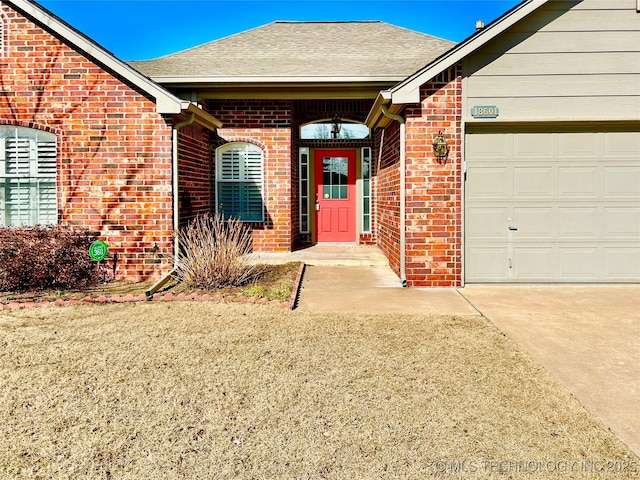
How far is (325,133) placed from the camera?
457 inches

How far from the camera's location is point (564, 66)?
6918 mm

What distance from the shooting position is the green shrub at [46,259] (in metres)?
6.51

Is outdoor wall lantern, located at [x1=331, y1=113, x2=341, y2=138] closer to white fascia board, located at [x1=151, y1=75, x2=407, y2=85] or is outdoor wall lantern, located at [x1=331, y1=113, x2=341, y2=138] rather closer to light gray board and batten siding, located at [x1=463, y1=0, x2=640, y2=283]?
white fascia board, located at [x1=151, y1=75, x2=407, y2=85]

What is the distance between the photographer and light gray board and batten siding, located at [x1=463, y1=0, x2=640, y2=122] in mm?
6879

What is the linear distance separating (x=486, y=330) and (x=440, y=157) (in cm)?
304

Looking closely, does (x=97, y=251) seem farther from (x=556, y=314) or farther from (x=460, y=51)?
(x=556, y=314)

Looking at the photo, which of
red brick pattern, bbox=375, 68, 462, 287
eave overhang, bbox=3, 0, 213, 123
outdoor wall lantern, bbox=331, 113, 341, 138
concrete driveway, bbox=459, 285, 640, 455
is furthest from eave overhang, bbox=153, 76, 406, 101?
concrete driveway, bbox=459, 285, 640, 455

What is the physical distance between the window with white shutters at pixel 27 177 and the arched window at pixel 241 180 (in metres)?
3.35

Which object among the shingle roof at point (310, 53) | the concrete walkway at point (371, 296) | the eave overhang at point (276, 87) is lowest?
the concrete walkway at point (371, 296)

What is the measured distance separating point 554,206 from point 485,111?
5.92 ft

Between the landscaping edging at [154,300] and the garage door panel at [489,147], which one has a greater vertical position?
the garage door panel at [489,147]

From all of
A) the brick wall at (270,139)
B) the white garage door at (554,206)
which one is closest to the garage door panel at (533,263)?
the white garage door at (554,206)

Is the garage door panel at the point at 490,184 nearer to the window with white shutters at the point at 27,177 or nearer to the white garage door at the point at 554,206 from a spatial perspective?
the white garage door at the point at 554,206

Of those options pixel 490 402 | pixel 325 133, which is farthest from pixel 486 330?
pixel 325 133
